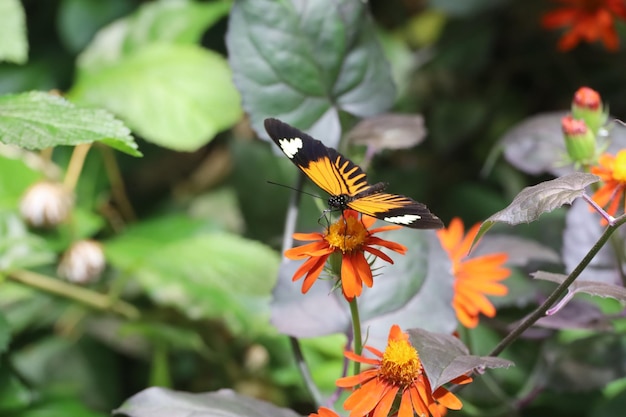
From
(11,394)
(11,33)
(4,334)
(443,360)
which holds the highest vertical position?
(11,33)

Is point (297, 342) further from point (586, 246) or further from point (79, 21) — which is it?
point (79, 21)

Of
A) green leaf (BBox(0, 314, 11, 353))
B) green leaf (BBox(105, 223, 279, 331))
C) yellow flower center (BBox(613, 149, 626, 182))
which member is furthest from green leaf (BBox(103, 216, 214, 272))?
yellow flower center (BBox(613, 149, 626, 182))

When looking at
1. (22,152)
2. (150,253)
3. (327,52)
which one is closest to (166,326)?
(150,253)

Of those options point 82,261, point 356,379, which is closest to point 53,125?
point 356,379

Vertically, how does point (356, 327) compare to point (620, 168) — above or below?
below

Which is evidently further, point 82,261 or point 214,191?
point 214,191

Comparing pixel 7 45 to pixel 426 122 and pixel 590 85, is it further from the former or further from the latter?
pixel 590 85

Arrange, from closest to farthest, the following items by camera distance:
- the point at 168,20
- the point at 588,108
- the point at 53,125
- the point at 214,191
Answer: the point at 53,125 < the point at 588,108 < the point at 168,20 < the point at 214,191
